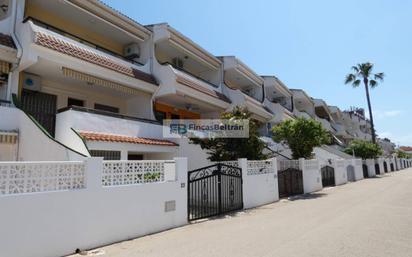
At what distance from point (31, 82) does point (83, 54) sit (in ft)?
8.95

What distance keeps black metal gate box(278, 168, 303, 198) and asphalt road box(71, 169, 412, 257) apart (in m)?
6.34

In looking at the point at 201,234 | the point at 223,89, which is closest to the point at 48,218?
the point at 201,234

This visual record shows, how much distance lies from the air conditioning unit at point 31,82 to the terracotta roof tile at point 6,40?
207 centimetres

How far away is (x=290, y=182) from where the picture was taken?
60.2 ft

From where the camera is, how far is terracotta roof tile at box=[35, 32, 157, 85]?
37.7 feet

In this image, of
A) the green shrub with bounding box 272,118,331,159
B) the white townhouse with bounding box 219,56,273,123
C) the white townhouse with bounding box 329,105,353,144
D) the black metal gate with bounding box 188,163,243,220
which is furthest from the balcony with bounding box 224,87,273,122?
the white townhouse with bounding box 329,105,353,144

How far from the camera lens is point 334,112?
1954 inches

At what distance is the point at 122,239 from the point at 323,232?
527 centimetres

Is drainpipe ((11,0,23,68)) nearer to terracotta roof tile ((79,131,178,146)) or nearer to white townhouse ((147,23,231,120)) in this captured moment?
terracotta roof tile ((79,131,178,146))

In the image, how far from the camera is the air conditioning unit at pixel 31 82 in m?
13.1

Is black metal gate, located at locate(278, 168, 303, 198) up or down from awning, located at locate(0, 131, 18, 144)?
down

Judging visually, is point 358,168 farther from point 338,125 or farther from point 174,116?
point 174,116

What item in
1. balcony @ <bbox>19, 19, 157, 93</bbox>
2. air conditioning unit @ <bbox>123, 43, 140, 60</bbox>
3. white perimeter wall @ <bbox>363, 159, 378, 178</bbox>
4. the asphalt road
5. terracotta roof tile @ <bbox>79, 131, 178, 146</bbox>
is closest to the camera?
the asphalt road

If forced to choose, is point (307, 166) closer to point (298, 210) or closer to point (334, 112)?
point (298, 210)
